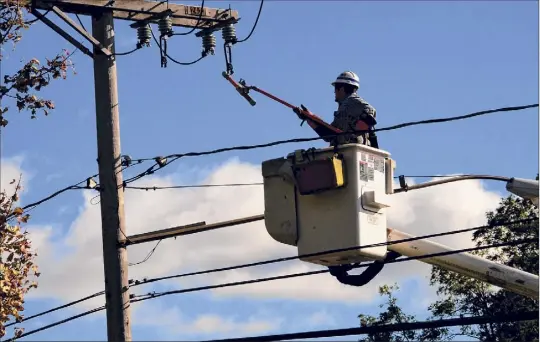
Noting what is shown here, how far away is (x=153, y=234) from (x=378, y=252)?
3646 mm

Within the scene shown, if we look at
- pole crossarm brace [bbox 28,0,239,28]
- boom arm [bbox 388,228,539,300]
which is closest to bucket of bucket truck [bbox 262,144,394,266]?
boom arm [bbox 388,228,539,300]

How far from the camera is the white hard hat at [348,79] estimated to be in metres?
16.7

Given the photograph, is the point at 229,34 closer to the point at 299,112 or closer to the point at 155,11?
the point at 155,11

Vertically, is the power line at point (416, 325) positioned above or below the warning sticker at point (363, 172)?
below

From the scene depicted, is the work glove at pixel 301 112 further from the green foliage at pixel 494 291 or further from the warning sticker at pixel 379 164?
the green foliage at pixel 494 291

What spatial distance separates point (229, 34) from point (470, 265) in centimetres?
499

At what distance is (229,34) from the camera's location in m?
18.7

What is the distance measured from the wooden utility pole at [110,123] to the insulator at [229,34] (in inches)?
29.3

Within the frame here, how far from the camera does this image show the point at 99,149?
712 inches

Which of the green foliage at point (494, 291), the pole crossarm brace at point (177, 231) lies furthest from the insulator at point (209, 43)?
the green foliage at point (494, 291)

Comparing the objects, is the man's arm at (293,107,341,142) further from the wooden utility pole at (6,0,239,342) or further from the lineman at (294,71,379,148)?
the wooden utility pole at (6,0,239,342)

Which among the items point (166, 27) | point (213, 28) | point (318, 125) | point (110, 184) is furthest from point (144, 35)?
point (318, 125)

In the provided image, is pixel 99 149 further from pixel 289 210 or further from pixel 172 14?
pixel 289 210

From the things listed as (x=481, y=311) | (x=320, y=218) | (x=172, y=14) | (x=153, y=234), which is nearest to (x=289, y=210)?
(x=320, y=218)
